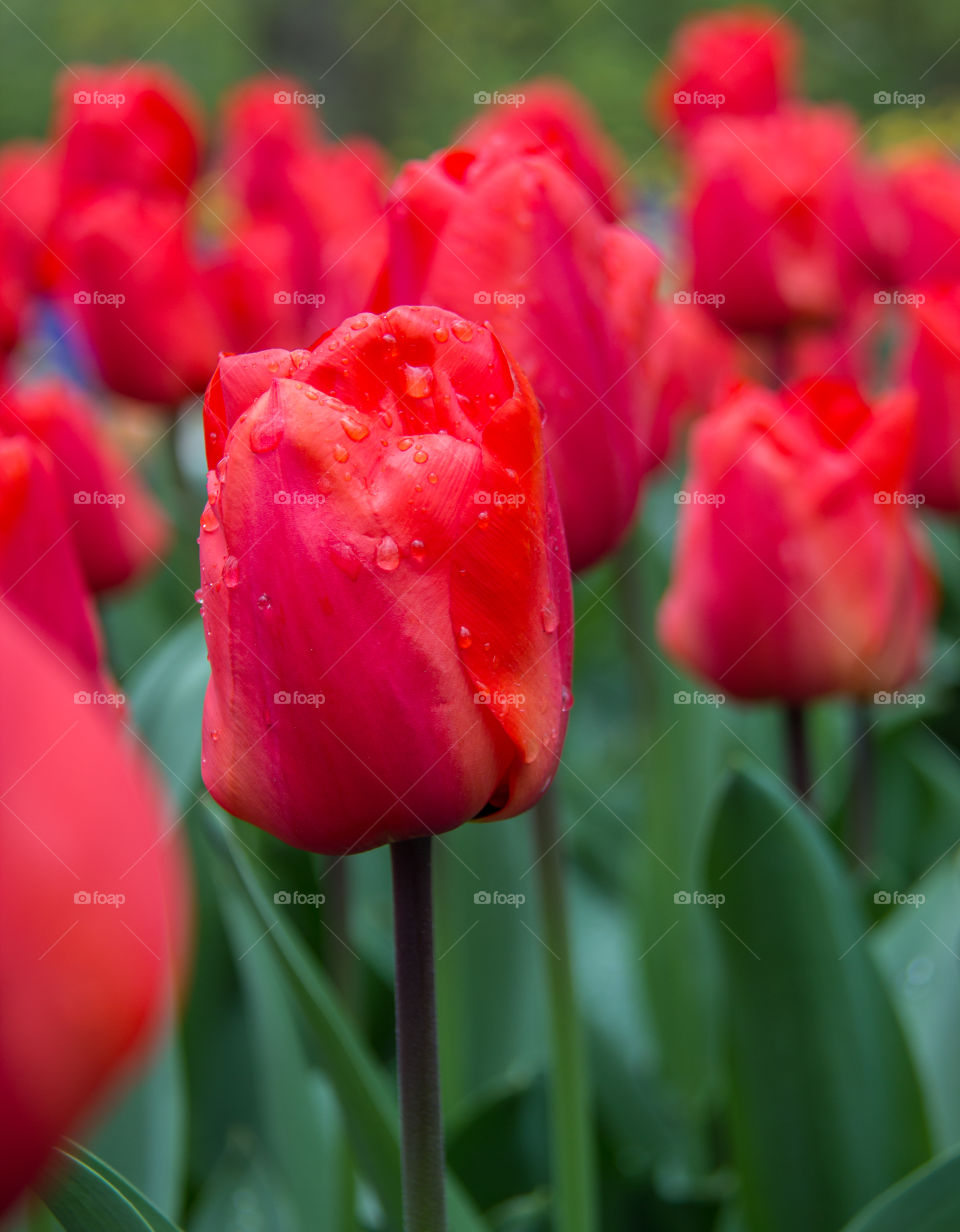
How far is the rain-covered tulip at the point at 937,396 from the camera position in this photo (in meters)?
1.54

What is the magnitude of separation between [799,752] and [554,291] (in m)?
0.55

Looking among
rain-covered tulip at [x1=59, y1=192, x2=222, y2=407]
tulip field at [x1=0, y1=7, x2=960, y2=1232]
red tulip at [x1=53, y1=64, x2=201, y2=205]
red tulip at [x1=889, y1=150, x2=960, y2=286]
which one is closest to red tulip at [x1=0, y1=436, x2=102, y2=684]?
tulip field at [x1=0, y1=7, x2=960, y2=1232]

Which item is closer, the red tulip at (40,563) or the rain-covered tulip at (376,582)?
the rain-covered tulip at (376,582)

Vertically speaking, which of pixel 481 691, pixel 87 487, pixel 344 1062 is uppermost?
pixel 481 691

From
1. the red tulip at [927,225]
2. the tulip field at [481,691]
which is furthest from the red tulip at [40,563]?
the red tulip at [927,225]

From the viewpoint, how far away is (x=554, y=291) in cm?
92

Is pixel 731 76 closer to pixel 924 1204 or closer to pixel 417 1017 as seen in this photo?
pixel 924 1204

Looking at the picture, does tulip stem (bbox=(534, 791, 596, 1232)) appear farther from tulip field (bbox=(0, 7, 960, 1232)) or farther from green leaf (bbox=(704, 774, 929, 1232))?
green leaf (bbox=(704, 774, 929, 1232))

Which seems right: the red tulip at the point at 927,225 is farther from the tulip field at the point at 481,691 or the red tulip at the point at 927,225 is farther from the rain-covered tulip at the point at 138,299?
the rain-covered tulip at the point at 138,299

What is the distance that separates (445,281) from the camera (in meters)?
0.86

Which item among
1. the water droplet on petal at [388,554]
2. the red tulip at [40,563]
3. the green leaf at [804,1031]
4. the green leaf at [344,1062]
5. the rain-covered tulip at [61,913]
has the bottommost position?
the green leaf at [804,1031]

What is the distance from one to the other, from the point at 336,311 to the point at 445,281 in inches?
12.6

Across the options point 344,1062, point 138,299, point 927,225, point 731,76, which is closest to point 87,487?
point 138,299

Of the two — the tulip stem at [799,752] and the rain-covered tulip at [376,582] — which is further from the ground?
the rain-covered tulip at [376,582]
